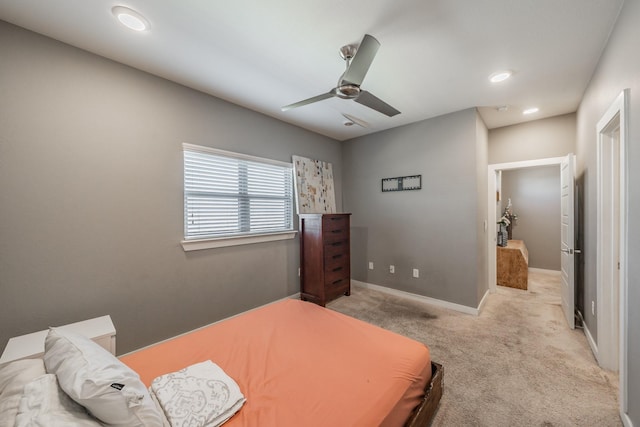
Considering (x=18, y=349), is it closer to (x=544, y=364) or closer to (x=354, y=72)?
(x=354, y=72)

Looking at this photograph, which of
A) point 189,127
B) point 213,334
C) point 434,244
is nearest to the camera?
point 213,334

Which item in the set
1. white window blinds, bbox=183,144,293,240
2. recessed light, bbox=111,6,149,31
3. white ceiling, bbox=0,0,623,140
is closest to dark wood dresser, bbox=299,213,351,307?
white window blinds, bbox=183,144,293,240

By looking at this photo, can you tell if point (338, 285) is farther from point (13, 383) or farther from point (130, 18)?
point (130, 18)

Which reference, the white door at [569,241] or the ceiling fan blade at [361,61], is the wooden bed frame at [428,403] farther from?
the white door at [569,241]

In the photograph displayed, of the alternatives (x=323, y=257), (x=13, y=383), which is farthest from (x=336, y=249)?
(x=13, y=383)

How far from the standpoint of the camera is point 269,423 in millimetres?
1003

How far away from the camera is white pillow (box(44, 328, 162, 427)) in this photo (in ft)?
2.56

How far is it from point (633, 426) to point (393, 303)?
2.27 meters

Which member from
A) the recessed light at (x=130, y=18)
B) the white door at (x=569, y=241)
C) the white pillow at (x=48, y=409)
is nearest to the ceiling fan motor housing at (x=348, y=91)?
the recessed light at (x=130, y=18)

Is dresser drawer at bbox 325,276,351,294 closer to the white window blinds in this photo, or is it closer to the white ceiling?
the white window blinds

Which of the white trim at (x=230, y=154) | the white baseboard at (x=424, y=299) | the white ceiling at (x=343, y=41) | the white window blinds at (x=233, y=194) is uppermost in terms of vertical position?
the white ceiling at (x=343, y=41)

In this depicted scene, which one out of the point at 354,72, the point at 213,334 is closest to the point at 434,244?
the point at 354,72

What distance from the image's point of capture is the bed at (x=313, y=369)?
107cm

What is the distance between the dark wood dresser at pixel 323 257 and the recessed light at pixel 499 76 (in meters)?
2.35
